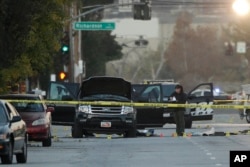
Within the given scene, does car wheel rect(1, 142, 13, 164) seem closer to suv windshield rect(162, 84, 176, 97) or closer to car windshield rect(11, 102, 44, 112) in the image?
car windshield rect(11, 102, 44, 112)

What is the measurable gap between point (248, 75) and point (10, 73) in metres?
121

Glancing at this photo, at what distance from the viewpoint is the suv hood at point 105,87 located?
3766cm

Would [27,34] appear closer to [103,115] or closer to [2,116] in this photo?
[103,115]

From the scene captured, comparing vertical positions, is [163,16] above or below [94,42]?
above

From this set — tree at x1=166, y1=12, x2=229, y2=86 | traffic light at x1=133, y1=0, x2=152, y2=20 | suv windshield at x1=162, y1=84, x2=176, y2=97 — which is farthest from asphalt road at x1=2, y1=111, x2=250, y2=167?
tree at x1=166, y1=12, x2=229, y2=86

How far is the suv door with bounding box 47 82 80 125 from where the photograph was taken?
128 ft

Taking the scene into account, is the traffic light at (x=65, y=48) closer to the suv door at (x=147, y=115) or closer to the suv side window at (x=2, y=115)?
the suv door at (x=147, y=115)

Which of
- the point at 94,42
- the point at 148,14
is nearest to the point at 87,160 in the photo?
the point at 148,14

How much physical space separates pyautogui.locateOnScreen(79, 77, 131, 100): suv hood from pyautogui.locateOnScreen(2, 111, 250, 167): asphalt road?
1.67m

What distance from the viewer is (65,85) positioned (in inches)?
1559

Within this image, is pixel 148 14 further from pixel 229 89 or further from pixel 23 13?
pixel 229 89

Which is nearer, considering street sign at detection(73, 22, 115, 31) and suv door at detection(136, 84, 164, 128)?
suv door at detection(136, 84, 164, 128)

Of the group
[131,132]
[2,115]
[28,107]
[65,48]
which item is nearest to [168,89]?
[65,48]

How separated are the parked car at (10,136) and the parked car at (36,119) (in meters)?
6.28
